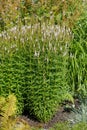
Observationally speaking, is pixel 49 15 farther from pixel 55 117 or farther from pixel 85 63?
pixel 55 117

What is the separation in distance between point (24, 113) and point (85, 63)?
135 cm

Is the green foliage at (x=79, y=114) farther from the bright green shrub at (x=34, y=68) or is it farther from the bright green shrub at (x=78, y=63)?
the bright green shrub at (x=78, y=63)

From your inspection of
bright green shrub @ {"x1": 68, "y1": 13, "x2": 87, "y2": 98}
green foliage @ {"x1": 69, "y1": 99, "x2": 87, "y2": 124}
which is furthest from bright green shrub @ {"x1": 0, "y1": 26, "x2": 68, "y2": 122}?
bright green shrub @ {"x1": 68, "y1": 13, "x2": 87, "y2": 98}

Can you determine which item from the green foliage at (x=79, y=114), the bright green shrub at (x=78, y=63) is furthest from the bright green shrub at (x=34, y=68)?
the bright green shrub at (x=78, y=63)

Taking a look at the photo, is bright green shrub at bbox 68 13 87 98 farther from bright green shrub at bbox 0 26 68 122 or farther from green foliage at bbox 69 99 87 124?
bright green shrub at bbox 0 26 68 122

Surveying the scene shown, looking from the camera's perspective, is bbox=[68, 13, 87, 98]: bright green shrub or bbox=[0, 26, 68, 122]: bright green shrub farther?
bbox=[68, 13, 87, 98]: bright green shrub

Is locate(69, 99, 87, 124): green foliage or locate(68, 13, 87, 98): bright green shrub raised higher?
locate(68, 13, 87, 98): bright green shrub

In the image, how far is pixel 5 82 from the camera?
5.94 meters

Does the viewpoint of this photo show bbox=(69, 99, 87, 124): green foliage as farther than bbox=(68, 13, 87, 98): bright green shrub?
No

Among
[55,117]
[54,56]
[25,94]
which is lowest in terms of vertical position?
[55,117]

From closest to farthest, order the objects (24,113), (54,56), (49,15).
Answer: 1. (54,56)
2. (24,113)
3. (49,15)

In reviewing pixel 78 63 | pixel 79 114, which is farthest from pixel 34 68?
pixel 78 63

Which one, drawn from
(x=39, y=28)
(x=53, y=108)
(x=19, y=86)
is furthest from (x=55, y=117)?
(x=39, y=28)

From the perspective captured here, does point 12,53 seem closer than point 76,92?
Yes
